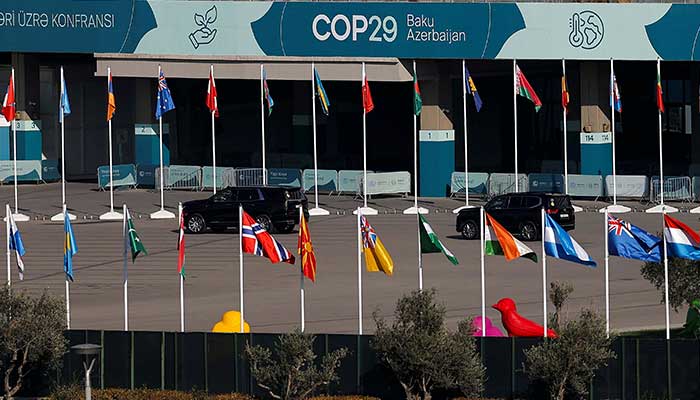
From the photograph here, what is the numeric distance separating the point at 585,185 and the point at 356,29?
33.1 ft

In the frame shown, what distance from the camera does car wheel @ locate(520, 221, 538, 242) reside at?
46.4 m

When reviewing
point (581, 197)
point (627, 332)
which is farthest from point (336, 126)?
point (627, 332)

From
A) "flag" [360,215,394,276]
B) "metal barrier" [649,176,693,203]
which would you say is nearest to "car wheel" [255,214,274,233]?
"metal barrier" [649,176,693,203]

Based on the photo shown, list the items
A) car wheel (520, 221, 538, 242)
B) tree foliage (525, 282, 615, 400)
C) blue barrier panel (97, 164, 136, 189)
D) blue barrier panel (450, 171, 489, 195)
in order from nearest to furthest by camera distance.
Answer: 1. tree foliage (525, 282, 615, 400)
2. car wheel (520, 221, 538, 242)
3. blue barrier panel (450, 171, 489, 195)
4. blue barrier panel (97, 164, 136, 189)

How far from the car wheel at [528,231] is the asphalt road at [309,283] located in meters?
0.96

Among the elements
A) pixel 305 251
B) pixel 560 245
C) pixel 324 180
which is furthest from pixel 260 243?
pixel 324 180

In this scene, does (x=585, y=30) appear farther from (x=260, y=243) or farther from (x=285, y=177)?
(x=260, y=243)

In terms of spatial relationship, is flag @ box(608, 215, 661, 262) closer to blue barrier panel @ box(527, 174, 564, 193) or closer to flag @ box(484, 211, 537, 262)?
flag @ box(484, 211, 537, 262)

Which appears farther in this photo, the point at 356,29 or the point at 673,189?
the point at 356,29

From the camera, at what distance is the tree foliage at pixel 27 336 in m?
28.2

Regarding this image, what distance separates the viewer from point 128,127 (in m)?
69.8

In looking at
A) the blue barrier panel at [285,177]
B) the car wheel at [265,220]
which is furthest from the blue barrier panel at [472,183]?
the car wheel at [265,220]

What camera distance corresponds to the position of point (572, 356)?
2612 cm

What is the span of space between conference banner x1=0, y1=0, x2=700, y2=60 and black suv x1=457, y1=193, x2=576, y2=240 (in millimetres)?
10291
